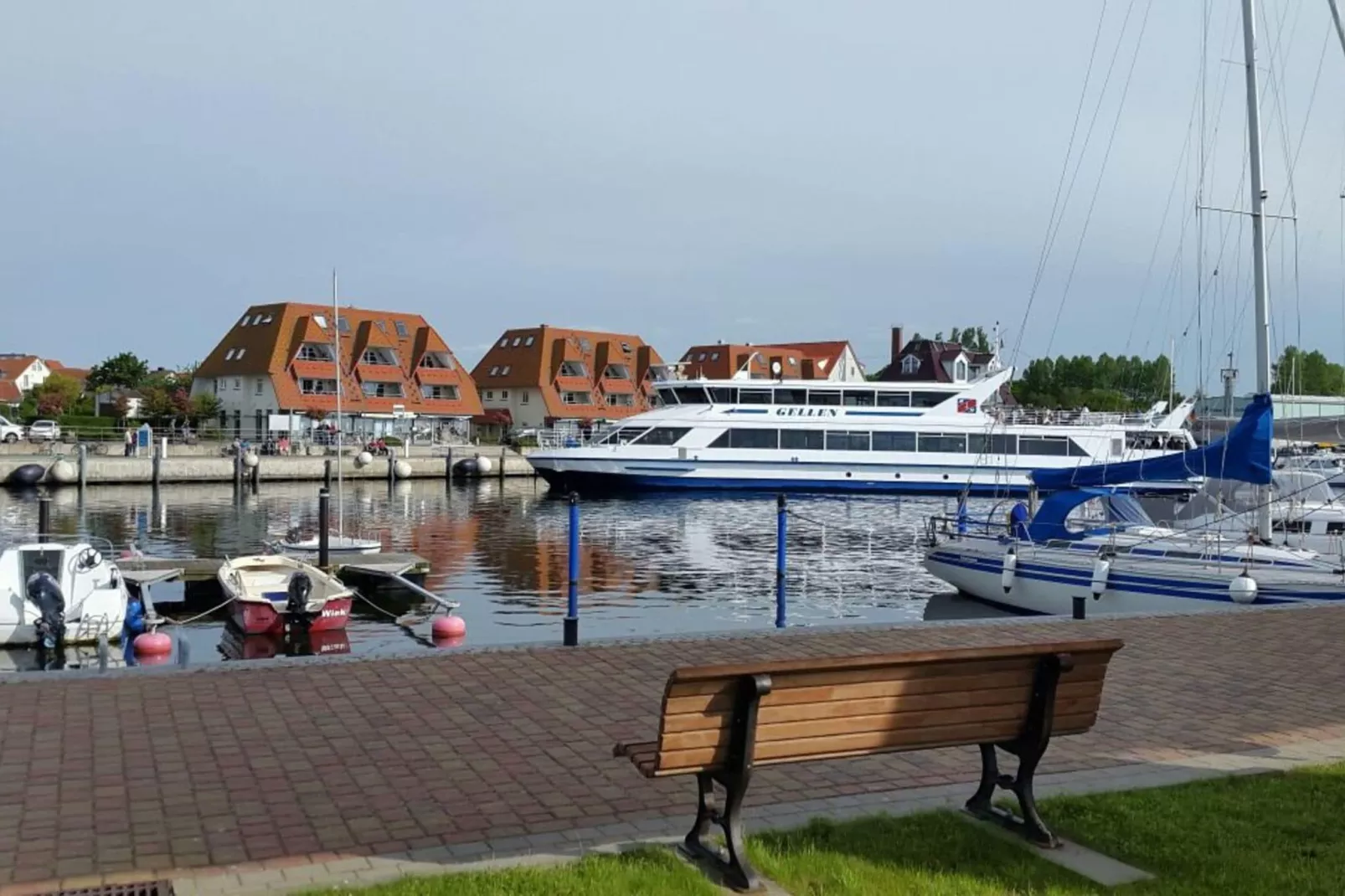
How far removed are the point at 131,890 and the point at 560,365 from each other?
84.7 metres

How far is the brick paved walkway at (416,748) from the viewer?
5.32 metres

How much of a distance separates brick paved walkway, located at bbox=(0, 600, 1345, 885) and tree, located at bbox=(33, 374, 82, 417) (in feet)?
267

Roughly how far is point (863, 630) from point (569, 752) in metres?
4.85

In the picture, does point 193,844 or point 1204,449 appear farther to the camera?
point 1204,449

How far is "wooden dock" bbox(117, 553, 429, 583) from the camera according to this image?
21.5 meters

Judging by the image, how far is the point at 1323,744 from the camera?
7.20m

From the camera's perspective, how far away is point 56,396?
83.7 m

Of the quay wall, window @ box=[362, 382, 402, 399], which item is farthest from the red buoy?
window @ box=[362, 382, 402, 399]

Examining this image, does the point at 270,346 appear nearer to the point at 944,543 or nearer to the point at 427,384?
the point at 427,384

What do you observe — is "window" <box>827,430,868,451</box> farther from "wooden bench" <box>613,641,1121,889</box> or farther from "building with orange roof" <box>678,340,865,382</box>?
"wooden bench" <box>613,641,1121,889</box>

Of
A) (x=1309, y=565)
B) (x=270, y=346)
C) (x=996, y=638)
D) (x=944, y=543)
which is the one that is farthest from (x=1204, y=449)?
(x=270, y=346)

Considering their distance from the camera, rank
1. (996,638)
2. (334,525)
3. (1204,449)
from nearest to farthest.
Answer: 1. (996,638)
2. (1204,449)
3. (334,525)

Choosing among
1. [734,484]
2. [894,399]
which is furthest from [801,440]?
[894,399]

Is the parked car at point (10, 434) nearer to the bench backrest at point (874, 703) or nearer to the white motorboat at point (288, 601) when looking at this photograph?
the white motorboat at point (288, 601)
